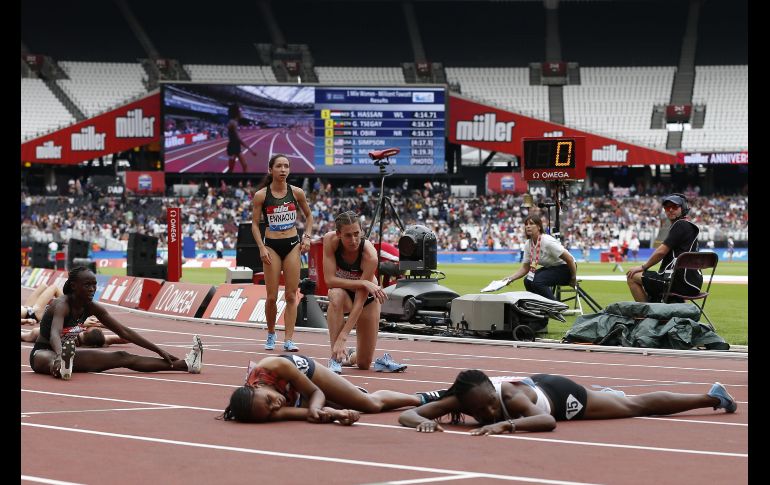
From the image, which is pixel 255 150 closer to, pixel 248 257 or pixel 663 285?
pixel 248 257

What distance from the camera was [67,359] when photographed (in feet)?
33.7

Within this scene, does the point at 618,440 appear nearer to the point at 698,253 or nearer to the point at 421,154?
the point at 698,253

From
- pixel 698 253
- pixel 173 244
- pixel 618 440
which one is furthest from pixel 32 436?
pixel 173 244

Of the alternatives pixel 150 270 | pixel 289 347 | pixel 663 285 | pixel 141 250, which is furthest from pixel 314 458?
pixel 150 270

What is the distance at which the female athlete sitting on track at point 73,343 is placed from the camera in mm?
10547

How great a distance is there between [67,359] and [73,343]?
196mm

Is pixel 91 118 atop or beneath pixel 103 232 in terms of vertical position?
atop

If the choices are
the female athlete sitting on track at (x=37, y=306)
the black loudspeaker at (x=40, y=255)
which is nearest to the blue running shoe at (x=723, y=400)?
the female athlete sitting on track at (x=37, y=306)

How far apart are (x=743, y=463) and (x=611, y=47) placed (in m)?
62.9

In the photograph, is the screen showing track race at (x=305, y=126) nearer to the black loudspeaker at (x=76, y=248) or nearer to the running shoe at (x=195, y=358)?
the black loudspeaker at (x=76, y=248)

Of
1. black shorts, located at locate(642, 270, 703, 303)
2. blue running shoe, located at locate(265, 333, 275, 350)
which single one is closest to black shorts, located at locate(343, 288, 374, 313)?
blue running shoe, located at locate(265, 333, 275, 350)

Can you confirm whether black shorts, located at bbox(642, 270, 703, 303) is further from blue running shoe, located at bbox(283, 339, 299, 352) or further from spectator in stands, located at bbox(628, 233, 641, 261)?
spectator in stands, located at bbox(628, 233, 641, 261)

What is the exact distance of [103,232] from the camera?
56.0 metres

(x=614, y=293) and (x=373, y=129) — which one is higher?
(x=373, y=129)
